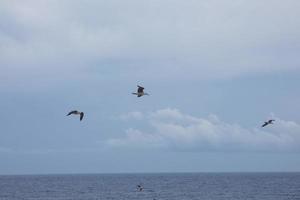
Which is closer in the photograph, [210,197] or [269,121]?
[269,121]

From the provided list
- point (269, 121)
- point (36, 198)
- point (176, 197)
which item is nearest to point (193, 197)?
point (176, 197)

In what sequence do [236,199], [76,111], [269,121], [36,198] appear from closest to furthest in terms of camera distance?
[76,111] < [269,121] < [236,199] < [36,198]

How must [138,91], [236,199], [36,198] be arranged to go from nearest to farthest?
[138,91] < [236,199] < [36,198]

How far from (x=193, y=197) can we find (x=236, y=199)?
8715 millimetres

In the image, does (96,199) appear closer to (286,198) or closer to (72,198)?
(72,198)

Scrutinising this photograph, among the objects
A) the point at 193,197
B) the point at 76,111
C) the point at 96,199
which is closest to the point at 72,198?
the point at 96,199

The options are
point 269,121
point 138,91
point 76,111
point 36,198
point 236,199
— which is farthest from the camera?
point 36,198

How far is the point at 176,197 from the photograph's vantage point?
109 metres

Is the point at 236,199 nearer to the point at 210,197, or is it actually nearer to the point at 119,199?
the point at 210,197

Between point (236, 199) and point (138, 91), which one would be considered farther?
point (236, 199)

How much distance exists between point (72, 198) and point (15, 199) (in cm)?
1094

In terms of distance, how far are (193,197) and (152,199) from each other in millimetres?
8750

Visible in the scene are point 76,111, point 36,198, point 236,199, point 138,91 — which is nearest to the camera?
point 76,111

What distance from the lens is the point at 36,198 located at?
11119 centimetres
